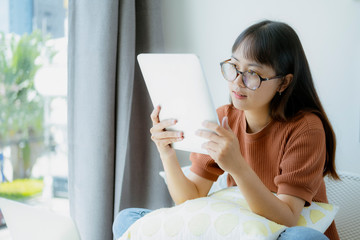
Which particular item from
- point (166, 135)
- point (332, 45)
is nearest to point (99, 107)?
point (166, 135)

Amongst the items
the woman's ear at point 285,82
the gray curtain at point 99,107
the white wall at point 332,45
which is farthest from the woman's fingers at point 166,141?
the white wall at point 332,45

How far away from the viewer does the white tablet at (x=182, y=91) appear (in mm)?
874

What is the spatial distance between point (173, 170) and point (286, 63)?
474 mm

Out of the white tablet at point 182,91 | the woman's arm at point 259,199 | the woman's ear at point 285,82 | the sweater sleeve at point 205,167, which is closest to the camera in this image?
the white tablet at point 182,91

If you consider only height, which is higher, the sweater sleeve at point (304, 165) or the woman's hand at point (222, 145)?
the woman's hand at point (222, 145)

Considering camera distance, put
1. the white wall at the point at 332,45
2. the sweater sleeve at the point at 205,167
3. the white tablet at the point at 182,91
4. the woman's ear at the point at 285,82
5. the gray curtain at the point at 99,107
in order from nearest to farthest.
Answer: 1. the white tablet at the point at 182,91
2. the woman's ear at the point at 285,82
3. the sweater sleeve at the point at 205,167
4. the white wall at the point at 332,45
5. the gray curtain at the point at 99,107

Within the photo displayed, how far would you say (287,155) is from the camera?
1.10 meters

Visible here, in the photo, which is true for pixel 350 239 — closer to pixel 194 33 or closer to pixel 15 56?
pixel 194 33

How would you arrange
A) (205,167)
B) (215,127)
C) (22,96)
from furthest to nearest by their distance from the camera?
(22,96)
(205,167)
(215,127)

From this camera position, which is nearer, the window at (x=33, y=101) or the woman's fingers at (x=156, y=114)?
the woman's fingers at (x=156, y=114)

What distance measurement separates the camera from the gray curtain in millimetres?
1657

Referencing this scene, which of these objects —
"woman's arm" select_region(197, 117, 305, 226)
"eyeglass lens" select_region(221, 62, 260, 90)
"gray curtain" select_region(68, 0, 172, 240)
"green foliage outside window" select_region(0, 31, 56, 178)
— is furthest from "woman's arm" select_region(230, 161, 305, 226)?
"green foliage outside window" select_region(0, 31, 56, 178)

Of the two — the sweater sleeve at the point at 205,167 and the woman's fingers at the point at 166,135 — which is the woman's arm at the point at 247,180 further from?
the sweater sleeve at the point at 205,167

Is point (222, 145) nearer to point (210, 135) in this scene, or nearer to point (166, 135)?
point (210, 135)
